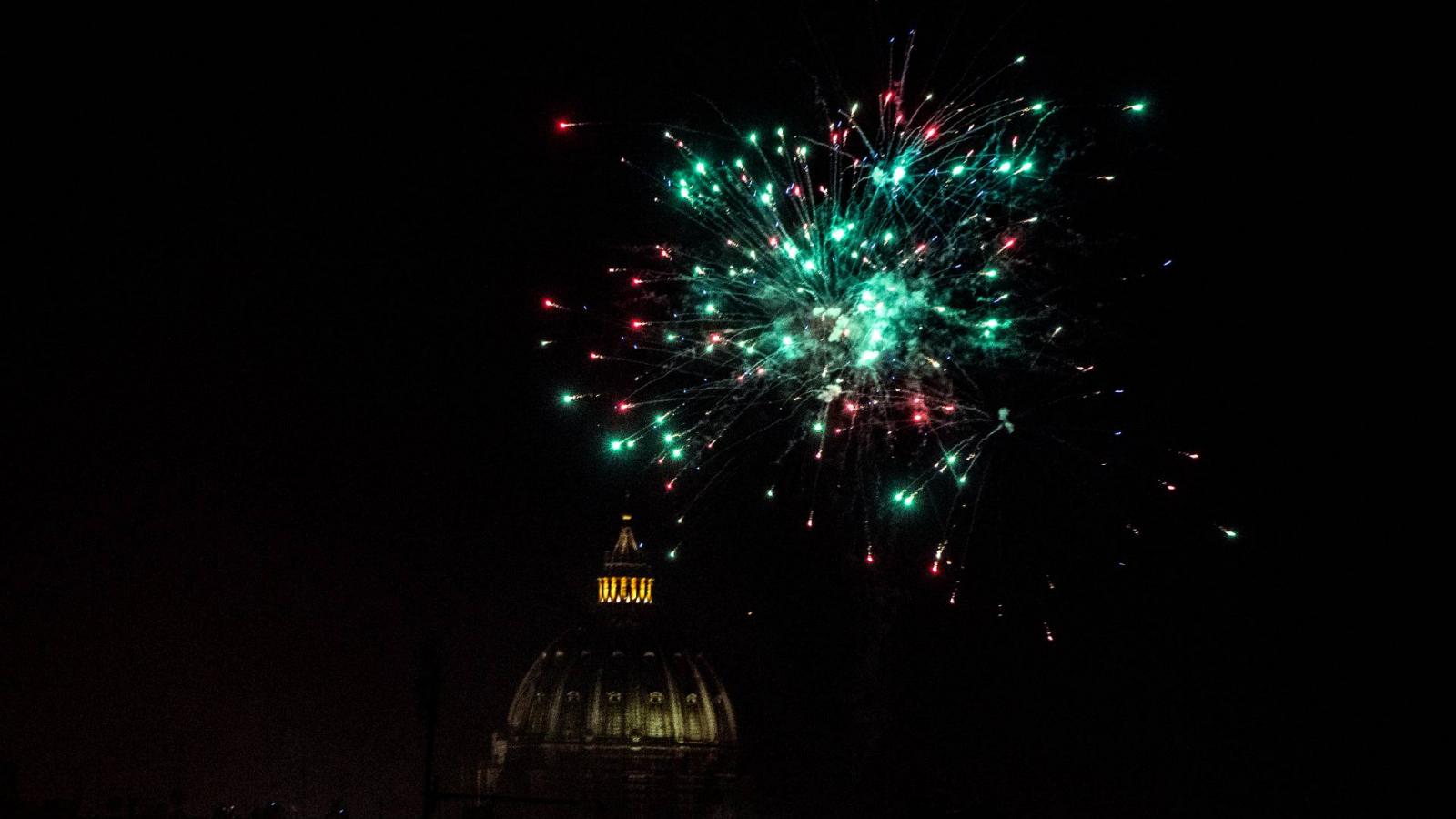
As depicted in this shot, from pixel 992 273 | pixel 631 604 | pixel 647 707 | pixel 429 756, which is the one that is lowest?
pixel 429 756

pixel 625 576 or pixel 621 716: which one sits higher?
pixel 625 576

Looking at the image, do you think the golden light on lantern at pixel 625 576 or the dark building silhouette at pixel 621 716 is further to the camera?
the golden light on lantern at pixel 625 576

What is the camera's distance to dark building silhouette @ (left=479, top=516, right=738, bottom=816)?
12438 centimetres

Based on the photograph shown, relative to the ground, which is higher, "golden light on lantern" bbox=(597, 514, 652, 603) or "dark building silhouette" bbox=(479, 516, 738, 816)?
"golden light on lantern" bbox=(597, 514, 652, 603)

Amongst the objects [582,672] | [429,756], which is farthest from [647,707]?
[429,756]

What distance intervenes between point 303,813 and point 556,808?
124 feet

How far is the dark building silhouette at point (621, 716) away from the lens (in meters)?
124

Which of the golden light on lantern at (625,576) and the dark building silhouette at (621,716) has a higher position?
the golden light on lantern at (625,576)

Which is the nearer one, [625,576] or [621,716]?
[621,716]

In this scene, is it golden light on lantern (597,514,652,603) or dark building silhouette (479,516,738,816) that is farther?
golden light on lantern (597,514,652,603)

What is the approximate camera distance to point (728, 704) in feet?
431

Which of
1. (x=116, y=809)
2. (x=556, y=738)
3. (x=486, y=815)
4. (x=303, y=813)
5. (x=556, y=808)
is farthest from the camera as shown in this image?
(x=556, y=738)

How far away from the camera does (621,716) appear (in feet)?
418

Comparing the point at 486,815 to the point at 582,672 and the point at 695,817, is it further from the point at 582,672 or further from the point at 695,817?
the point at 582,672
